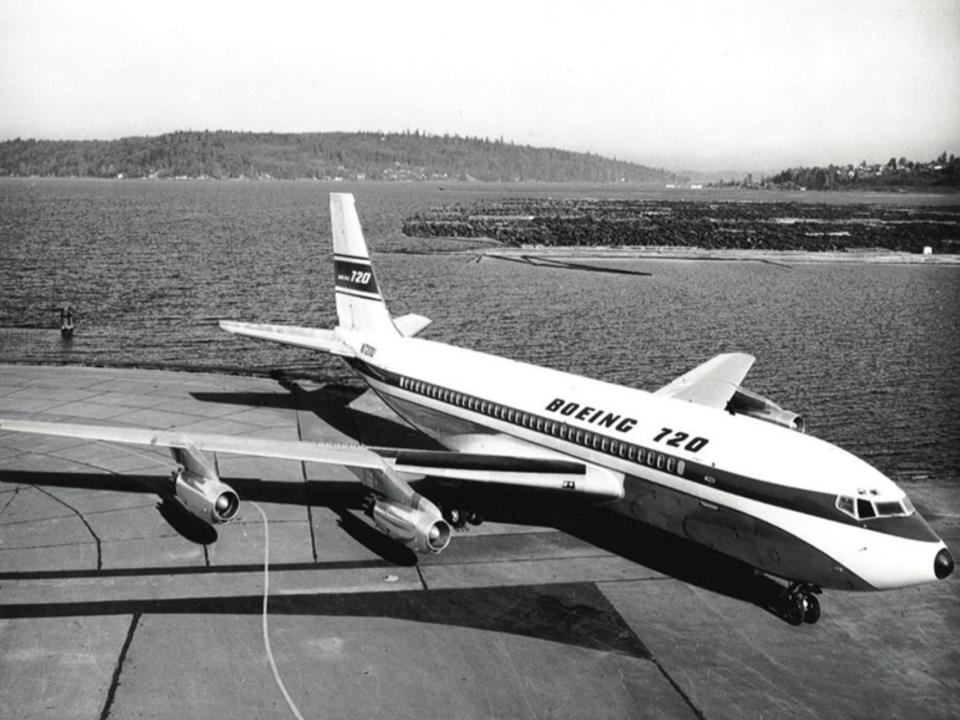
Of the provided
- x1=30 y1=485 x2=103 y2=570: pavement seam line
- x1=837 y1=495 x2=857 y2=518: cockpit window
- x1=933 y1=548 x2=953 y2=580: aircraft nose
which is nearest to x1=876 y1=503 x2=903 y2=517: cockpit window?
x1=837 y1=495 x2=857 y2=518: cockpit window

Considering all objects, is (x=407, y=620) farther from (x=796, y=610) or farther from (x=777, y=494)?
(x=796, y=610)

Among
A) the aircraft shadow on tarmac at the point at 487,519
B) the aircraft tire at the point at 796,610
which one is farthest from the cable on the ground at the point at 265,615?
the aircraft tire at the point at 796,610

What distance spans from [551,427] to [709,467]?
17.2 feet

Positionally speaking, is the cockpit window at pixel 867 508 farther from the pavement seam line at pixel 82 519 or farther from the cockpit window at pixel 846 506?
the pavement seam line at pixel 82 519

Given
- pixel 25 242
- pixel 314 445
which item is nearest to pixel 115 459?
pixel 314 445

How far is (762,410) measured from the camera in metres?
28.9

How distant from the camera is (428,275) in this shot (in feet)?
317

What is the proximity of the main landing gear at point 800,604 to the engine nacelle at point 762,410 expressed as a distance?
852 cm

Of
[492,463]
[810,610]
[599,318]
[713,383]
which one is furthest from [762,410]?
[599,318]

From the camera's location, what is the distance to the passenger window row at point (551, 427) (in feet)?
68.2

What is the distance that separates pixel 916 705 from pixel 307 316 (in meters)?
62.3

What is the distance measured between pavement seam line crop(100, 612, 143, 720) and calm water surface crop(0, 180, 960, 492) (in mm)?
27614

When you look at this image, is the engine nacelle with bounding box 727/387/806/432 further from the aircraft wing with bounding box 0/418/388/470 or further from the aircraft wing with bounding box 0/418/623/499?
the aircraft wing with bounding box 0/418/388/470

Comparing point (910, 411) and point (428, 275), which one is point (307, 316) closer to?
point (428, 275)
